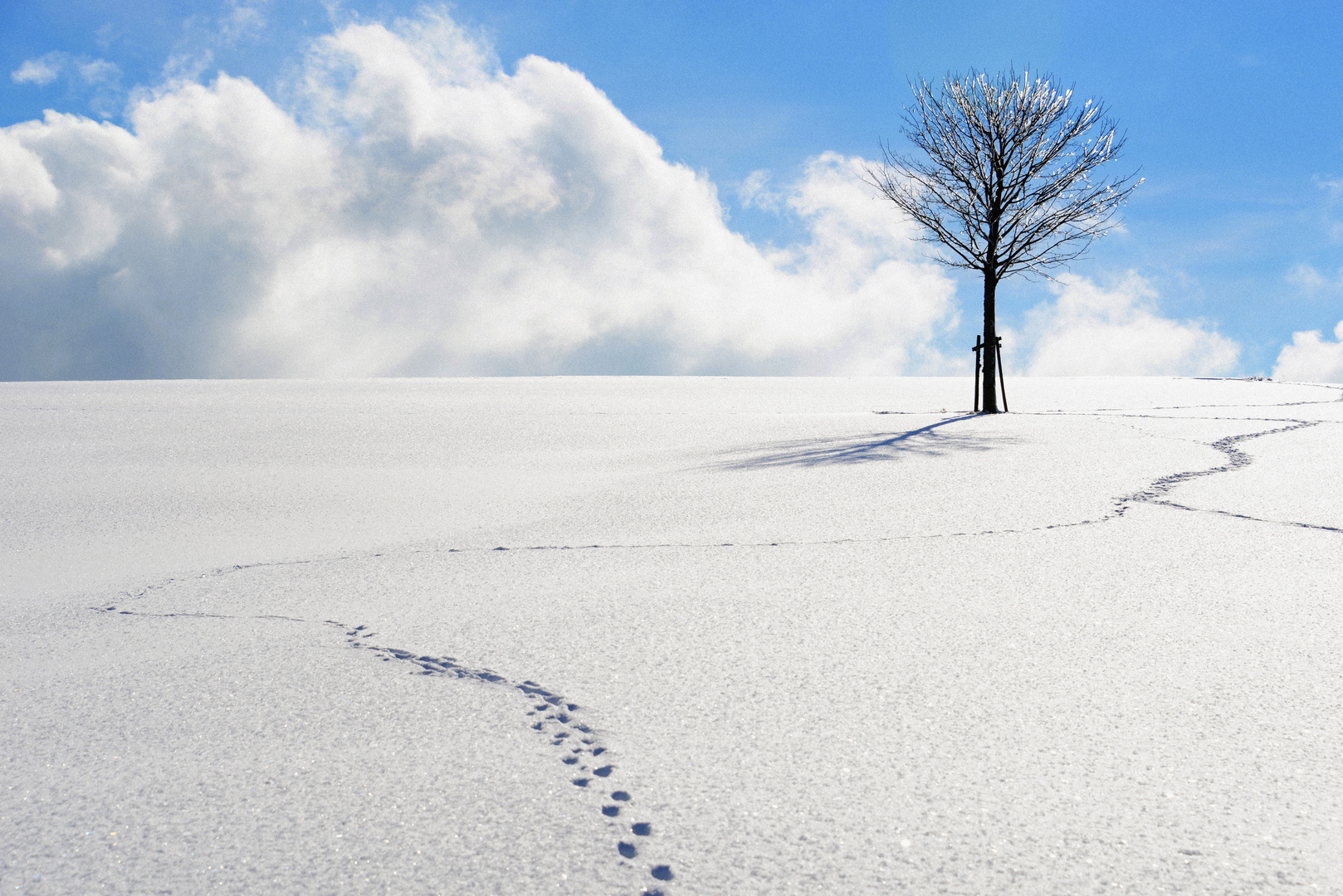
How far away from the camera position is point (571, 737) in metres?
1.91

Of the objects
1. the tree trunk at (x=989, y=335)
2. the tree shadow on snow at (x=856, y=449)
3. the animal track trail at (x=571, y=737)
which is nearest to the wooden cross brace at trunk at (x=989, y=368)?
the tree trunk at (x=989, y=335)

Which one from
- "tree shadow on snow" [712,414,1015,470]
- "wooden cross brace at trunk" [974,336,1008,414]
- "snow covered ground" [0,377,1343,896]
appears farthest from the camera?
"wooden cross brace at trunk" [974,336,1008,414]

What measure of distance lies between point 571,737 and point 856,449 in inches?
195

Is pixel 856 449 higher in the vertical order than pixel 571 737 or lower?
higher

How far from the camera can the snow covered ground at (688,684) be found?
4.93ft

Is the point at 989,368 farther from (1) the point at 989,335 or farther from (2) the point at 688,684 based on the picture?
(2) the point at 688,684

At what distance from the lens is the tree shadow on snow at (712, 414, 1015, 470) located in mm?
5934

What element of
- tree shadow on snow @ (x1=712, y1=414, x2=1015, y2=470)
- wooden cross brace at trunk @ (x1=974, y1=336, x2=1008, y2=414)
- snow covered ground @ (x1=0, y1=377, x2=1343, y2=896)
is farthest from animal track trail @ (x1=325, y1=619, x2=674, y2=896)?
wooden cross brace at trunk @ (x1=974, y1=336, x2=1008, y2=414)

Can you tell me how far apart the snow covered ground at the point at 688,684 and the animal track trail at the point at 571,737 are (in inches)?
0.4

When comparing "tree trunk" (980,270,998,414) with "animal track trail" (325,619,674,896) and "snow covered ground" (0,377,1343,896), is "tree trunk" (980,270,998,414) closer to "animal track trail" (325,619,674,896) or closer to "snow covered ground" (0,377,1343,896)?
"snow covered ground" (0,377,1343,896)

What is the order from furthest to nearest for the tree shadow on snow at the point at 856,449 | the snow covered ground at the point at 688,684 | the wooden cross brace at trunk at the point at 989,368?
1. the wooden cross brace at trunk at the point at 989,368
2. the tree shadow on snow at the point at 856,449
3. the snow covered ground at the point at 688,684

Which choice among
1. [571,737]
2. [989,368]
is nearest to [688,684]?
[571,737]

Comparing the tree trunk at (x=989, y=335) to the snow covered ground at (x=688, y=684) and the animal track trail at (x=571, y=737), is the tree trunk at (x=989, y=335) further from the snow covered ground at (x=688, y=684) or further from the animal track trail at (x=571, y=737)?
the animal track trail at (x=571, y=737)

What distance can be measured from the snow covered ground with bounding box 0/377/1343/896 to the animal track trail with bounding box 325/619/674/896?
0.4 inches
